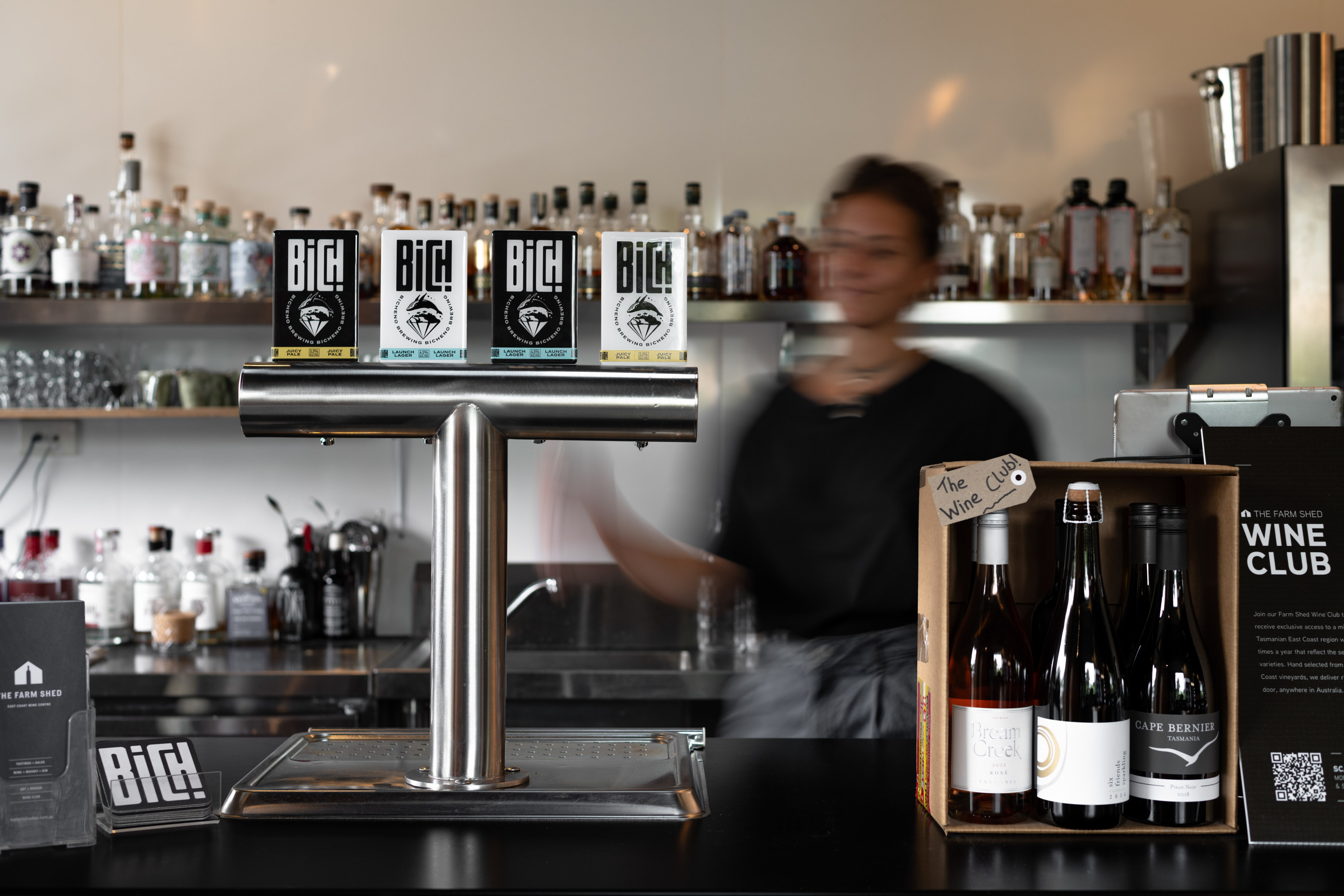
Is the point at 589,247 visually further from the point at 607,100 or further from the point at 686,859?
the point at 686,859

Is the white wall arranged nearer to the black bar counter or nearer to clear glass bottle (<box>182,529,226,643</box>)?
clear glass bottle (<box>182,529,226,643</box>)

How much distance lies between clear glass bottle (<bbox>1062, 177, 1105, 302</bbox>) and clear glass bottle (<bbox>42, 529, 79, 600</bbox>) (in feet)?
7.61

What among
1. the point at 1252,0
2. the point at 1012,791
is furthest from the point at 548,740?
the point at 1252,0

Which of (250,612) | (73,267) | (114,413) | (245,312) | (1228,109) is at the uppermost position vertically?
(1228,109)

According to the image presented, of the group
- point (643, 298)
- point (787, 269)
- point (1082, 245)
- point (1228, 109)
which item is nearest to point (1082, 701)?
point (643, 298)

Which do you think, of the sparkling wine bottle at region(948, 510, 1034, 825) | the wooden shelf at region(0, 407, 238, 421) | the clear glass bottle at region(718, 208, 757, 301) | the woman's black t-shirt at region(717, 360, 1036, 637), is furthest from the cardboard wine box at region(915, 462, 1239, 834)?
the wooden shelf at region(0, 407, 238, 421)

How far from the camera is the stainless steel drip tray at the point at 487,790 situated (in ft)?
2.76

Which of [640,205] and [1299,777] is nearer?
[1299,777]

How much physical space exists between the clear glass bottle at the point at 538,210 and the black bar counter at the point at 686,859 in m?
1.84

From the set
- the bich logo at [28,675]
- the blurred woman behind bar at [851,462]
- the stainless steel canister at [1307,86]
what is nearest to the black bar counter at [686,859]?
the bich logo at [28,675]

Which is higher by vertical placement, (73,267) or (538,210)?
(538,210)

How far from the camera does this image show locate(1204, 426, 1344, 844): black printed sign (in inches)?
32.8

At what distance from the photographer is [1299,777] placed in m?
0.84

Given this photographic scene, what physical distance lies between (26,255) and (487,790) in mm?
2141
